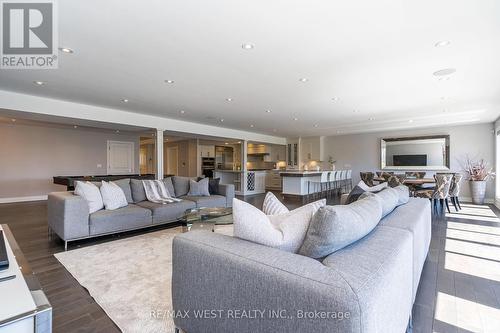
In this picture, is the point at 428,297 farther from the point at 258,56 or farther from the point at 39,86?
the point at 39,86

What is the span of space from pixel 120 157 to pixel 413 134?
10437 mm

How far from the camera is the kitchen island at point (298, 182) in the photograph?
772 centimetres

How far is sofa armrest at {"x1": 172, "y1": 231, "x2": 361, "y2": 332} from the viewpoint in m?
0.88

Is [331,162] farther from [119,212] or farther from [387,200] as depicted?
[119,212]

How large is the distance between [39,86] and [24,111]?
3.09 ft

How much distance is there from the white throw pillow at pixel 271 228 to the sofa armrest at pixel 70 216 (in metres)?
2.88

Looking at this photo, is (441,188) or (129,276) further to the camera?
(441,188)

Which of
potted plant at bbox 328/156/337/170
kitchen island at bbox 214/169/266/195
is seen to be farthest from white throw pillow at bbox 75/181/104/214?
potted plant at bbox 328/156/337/170

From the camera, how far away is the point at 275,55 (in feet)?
9.64

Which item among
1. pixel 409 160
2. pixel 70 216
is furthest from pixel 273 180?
pixel 70 216

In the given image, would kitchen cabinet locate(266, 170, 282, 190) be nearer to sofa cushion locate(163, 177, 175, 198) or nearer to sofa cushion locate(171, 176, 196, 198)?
sofa cushion locate(171, 176, 196, 198)

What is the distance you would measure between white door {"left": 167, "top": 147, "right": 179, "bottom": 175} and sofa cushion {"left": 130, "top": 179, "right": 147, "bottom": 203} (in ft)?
23.1

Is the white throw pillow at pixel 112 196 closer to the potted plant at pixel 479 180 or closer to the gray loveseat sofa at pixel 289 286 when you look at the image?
the gray loveseat sofa at pixel 289 286

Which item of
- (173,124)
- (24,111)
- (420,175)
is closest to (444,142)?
(420,175)
